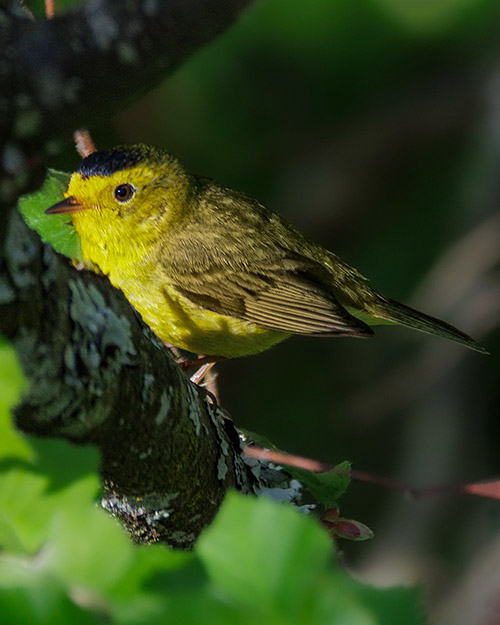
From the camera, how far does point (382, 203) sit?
6.11m

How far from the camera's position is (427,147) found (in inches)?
242

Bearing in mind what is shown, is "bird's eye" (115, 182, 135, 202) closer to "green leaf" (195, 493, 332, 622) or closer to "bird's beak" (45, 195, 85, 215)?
"bird's beak" (45, 195, 85, 215)

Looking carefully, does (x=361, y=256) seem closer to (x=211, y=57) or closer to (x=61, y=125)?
(x=211, y=57)

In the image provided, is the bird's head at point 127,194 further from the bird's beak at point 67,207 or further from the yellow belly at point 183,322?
the yellow belly at point 183,322

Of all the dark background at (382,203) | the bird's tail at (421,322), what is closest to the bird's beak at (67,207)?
the bird's tail at (421,322)

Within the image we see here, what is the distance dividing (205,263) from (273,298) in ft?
Answer: 0.94

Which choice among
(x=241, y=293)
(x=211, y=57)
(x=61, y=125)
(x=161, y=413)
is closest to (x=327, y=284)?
(x=241, y=293)

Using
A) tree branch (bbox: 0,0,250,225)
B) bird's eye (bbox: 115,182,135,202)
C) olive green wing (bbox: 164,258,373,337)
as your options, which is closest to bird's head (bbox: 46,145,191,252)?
bird's eye (bbox: 115,182,135,202)

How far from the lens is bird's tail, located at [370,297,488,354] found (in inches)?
140

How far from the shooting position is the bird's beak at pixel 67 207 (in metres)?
2.38

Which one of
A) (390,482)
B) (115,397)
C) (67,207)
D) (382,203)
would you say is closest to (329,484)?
(390,482)

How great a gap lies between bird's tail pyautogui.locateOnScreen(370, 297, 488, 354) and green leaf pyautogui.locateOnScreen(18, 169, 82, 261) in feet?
4.34

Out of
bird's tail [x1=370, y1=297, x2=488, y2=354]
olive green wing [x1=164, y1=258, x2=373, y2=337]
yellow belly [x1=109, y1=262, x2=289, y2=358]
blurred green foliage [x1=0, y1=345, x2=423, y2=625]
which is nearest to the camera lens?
blurred green foliage [x1=0, y1=345, x2=423, y2=625]

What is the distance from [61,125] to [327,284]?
104 inches
